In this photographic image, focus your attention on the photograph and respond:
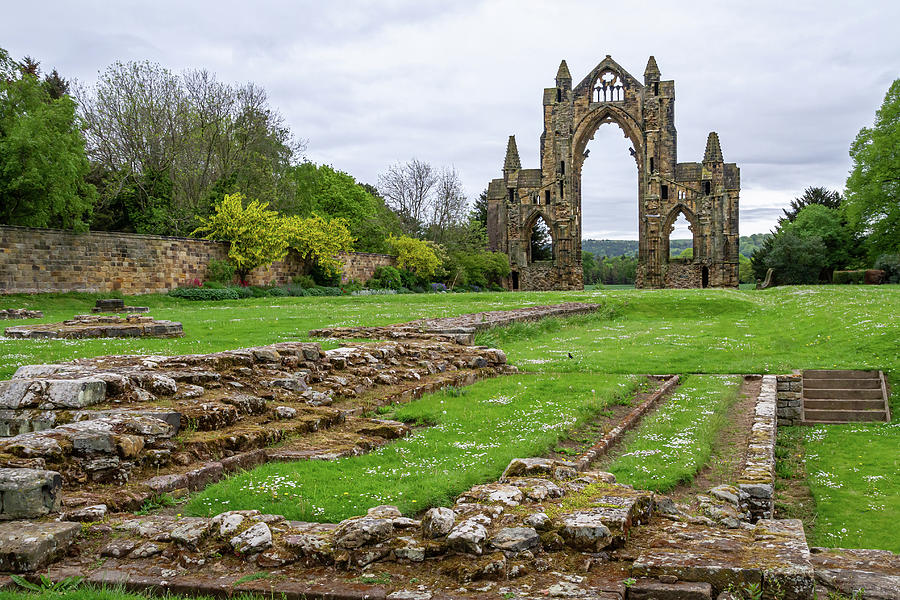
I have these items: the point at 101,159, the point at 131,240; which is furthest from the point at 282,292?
the point at 101,159

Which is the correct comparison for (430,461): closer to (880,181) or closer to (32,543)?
(32,543)

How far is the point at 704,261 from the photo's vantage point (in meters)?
56.5

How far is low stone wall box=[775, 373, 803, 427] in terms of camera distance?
1260 centimetres

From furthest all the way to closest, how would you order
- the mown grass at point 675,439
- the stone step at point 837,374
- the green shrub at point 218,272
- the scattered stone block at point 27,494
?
the green shrub at point 218,272
the stone step at point 837,374
the mown grass at point 675,439
the scattered stone block at point 27,494

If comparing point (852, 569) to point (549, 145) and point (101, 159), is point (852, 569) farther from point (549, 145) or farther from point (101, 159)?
point (549, 145)

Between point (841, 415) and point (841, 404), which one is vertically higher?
point (841, 404)

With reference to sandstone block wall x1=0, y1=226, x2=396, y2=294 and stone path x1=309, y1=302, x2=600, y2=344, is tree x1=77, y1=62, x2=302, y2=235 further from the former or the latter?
stone path x1=309, y1=302, x2=600, y2=344

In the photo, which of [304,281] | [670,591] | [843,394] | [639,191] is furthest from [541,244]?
[670,591]

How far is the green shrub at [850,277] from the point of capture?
45.5 m

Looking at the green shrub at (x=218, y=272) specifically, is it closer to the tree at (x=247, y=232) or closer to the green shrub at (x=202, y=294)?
the tree at (x=247, y=232)

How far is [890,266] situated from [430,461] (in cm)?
4907

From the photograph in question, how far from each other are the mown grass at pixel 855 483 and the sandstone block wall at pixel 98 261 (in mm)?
29636

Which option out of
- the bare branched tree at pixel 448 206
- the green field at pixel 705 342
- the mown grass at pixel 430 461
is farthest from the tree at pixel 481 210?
the mown grass at pixel 430 461

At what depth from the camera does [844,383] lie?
45.4 ft
